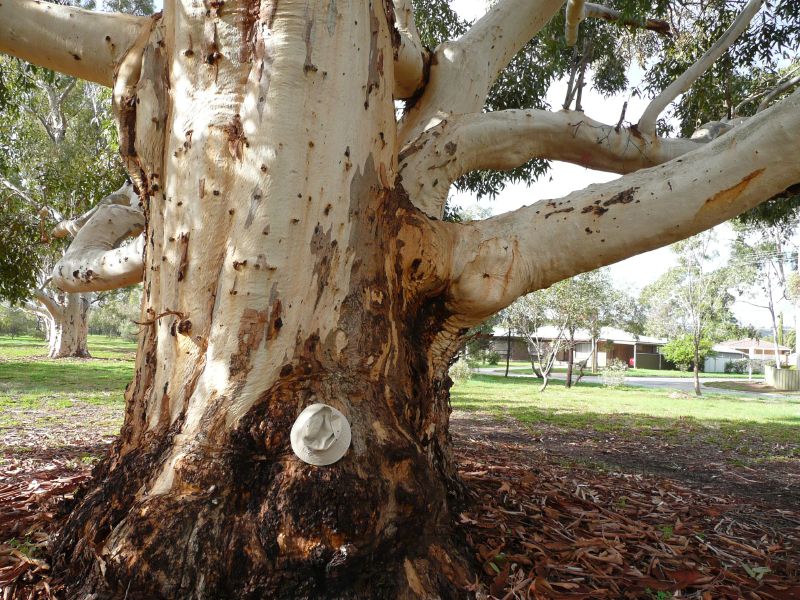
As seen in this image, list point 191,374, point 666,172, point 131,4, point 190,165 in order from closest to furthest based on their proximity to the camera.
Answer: point 191,374
point 190,165
point 666,172
point 131,4

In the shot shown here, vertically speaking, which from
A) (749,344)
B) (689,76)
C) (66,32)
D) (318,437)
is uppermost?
(749,344)

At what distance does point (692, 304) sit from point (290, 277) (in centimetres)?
1893

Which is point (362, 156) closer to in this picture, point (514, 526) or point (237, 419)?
point (237, 419)

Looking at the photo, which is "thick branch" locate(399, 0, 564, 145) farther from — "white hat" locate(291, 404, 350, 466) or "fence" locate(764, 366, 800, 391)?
"fence" locate(764, 366, 800, 391)

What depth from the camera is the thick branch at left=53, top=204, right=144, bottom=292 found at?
3414 mm

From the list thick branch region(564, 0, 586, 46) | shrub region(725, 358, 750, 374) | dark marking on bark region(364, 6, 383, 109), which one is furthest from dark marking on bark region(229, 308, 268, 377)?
shrub region(725, 358, 750, 374)

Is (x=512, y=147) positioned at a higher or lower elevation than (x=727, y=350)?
lower

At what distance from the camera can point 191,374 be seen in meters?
2.00

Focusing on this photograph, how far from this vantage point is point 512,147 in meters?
3.36

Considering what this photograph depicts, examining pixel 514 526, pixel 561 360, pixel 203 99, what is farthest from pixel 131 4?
pixel 561 360

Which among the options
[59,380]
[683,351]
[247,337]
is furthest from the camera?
[683,351]

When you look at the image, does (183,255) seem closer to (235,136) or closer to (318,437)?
(235,136)

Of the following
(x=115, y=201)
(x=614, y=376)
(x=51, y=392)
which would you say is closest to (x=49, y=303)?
(x=51, y=392)

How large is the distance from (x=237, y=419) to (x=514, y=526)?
140 cm
